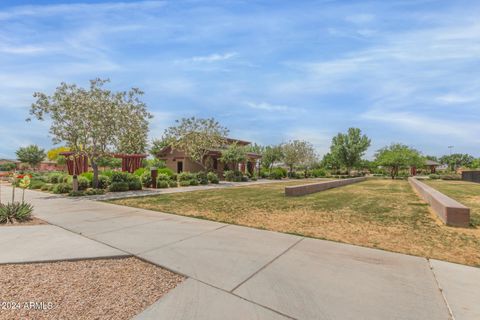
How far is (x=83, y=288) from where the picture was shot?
3211 millimetres

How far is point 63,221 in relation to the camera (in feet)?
23.0

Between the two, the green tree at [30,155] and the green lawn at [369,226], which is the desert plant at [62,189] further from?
the green tree at [30,155]

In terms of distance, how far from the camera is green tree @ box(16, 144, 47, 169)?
139 feet

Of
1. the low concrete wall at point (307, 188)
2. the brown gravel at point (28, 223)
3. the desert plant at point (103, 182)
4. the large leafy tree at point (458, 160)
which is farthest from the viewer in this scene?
the large leafy tree at point (458, 160)

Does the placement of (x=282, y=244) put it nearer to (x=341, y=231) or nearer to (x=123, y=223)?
(x=341, y=231)

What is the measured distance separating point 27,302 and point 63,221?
A: 15.8 ft

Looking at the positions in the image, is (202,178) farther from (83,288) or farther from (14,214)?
(83,288)

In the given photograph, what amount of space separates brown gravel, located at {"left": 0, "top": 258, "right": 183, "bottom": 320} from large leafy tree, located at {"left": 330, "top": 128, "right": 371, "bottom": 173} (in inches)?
1575

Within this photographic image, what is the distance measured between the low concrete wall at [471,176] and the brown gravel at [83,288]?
1630 inches

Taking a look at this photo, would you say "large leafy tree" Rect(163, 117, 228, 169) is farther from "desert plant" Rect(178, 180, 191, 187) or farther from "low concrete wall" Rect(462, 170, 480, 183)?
"low concrete wall" Rect(462, 170, 480, 183)

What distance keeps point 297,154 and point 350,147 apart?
27.6 feet

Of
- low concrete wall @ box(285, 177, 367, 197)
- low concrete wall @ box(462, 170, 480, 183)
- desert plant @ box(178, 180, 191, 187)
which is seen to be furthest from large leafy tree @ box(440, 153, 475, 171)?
desert plant @ box(178, 180, 191, 187)

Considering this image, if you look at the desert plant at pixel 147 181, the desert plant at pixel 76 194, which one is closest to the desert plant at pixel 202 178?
the desert plant at pixel 147 181

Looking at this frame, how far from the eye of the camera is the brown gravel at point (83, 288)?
2.71 meters
